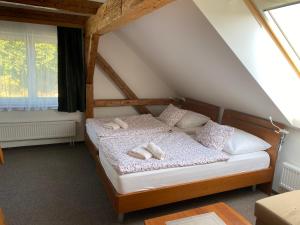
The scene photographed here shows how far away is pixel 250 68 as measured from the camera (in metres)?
2.31

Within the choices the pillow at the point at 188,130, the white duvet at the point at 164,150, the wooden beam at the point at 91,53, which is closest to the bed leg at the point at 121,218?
the white duvet at the point at 164,150

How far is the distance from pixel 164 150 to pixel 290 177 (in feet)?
4.76

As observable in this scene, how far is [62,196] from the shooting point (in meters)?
2.62

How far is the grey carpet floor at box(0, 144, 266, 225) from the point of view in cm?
227

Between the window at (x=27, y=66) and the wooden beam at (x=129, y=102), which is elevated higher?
the window at (x=27, y=66)

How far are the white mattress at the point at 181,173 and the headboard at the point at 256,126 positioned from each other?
0.41 ft

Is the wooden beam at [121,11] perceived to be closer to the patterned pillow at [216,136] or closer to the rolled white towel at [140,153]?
the rolled white towel at [140,153]

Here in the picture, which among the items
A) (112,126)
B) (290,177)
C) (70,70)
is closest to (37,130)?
(70,70)

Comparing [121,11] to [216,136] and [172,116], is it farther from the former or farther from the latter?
[172,116]

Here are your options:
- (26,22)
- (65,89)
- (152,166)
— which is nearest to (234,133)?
(152,166)

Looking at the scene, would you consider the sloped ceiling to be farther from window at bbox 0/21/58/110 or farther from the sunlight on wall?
window at bbox 0/21/58/110

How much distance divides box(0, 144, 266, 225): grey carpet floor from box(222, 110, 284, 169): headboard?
603 millimetres

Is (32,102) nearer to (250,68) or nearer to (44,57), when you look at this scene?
(44,57)

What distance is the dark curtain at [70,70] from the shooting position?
3.86 metres
